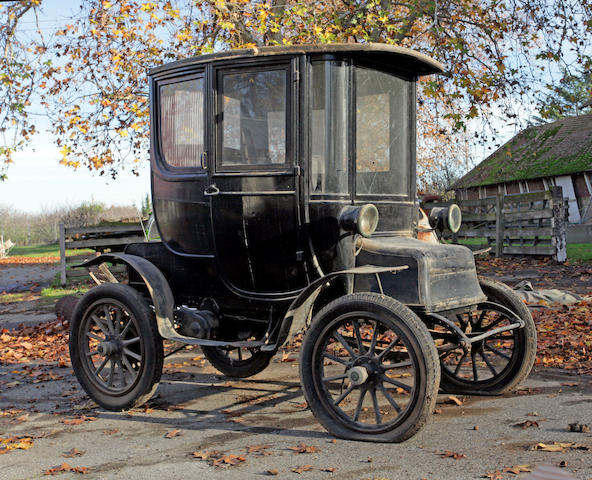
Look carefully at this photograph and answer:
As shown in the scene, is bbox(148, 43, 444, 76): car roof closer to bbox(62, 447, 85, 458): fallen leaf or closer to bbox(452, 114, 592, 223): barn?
bbox(62, 447, 85, 458): fallen leaf

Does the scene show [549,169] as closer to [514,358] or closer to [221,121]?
[514,358]

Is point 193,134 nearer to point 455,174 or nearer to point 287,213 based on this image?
point 287,213

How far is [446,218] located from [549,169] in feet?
108

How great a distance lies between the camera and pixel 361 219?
4434 millimetres

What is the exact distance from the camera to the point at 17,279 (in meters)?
21.2

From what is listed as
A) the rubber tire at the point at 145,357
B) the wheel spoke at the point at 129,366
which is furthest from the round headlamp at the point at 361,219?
the wheel spoke at the point at 129,366

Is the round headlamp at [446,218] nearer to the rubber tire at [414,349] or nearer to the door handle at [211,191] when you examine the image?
the rubber tire at [414,349]

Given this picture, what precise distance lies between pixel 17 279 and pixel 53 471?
18794 millimetres

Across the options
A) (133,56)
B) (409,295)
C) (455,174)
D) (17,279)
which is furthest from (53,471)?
(455,174)

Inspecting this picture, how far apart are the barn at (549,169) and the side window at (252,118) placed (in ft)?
96.3

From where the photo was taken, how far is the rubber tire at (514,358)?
5086mm

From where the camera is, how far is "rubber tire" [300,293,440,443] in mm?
3979

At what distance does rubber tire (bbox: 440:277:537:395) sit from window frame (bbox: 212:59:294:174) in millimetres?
1839

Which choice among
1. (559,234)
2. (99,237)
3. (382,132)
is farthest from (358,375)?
(99,237)
